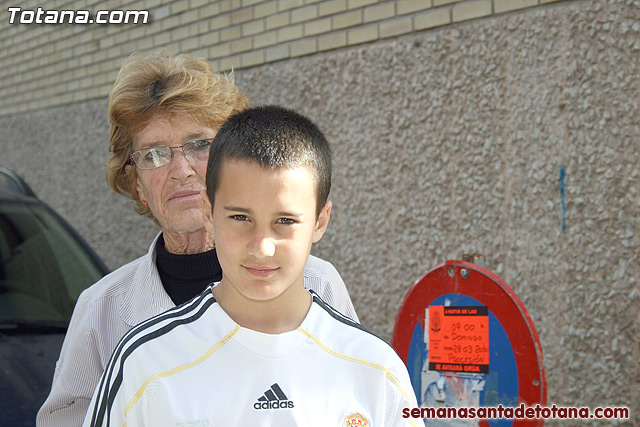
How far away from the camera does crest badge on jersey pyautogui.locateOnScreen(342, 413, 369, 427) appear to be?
4.79 ft

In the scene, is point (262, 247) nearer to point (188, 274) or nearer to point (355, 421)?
point (355, 421)

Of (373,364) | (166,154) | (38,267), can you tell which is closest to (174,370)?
(373,364)

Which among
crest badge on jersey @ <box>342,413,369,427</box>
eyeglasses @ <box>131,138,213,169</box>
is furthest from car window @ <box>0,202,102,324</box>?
crest badge on jersey @ <box>342,413,369,427</box>

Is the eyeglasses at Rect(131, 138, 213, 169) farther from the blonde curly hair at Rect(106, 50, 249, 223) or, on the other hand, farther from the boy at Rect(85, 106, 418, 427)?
the boy at Rect(85, 106, 418, 427)

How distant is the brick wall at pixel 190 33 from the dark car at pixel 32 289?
197cm

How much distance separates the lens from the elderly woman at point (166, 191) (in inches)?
83.3

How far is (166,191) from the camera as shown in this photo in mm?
2268

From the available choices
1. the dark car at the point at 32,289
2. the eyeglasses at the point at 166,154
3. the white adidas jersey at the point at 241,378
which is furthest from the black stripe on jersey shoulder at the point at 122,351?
the dark car at the point at 32,289

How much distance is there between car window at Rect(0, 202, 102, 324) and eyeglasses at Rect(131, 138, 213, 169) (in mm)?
1230

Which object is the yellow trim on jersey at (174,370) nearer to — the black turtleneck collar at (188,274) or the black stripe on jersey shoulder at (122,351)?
the black stripe on jersey shoulder at (122,351)

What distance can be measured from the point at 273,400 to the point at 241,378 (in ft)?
0.25

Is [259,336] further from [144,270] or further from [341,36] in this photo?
[341,36]

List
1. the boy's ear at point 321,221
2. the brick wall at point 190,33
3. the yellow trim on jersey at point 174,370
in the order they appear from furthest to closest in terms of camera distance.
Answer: the brick wall at point 190,33 < the boy's ear at point 321,221 < the yellow trim on jersey at point 174,370

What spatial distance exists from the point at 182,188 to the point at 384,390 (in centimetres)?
102
